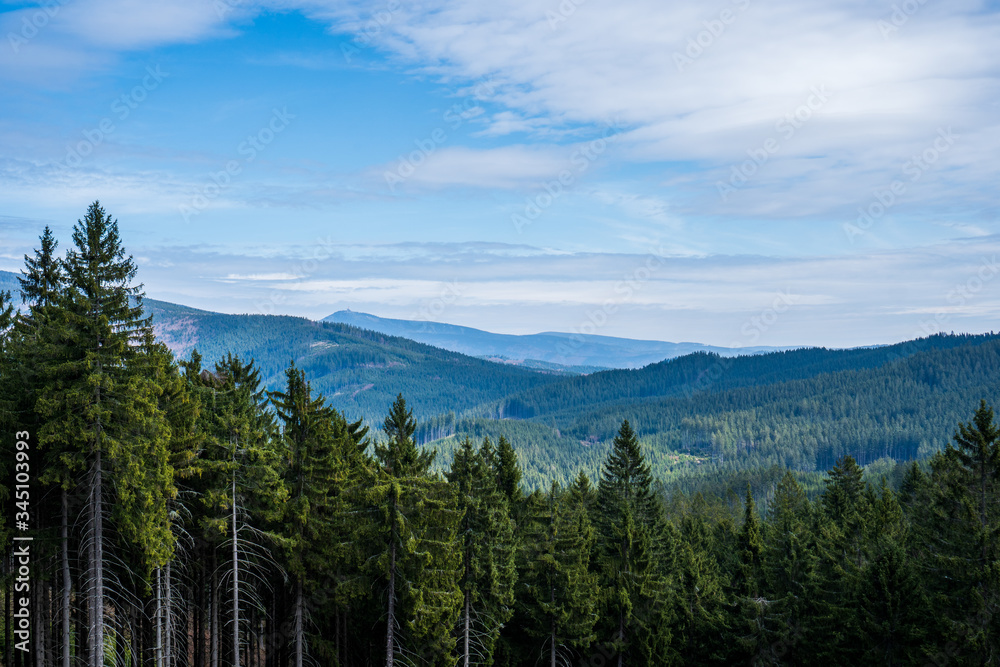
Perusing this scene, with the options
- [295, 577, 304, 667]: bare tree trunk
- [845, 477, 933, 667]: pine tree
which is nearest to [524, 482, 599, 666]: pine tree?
[295, 577, 304, 667]: bare tree trunk

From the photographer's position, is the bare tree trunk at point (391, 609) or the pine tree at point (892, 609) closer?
the bare tree trunk at point (391, 609)

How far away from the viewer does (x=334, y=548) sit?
31.5 m

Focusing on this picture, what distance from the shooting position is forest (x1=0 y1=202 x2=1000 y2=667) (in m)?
23.8

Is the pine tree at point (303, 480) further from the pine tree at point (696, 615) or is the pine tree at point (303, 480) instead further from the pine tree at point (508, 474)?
the pine tree at point (696, 615)

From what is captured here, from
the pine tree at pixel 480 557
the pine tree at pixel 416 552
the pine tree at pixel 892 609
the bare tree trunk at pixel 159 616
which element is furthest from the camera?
the pine tree at pixel 892 609

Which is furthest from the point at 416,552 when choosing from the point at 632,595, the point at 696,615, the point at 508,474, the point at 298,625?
the point at 696,615

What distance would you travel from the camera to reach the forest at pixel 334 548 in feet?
78.1

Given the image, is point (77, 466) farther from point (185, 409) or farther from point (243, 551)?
point (243, 551)

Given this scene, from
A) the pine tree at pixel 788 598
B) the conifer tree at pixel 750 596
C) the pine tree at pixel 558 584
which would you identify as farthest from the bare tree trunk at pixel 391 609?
the pine tree at pixel 788 598

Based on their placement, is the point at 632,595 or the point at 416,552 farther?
the point at 632,595

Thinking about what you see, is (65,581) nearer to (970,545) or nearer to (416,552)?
(416,552)

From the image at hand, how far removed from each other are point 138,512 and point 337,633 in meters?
14.7

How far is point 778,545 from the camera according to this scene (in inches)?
1720

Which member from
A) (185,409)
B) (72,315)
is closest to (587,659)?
(185,409)
